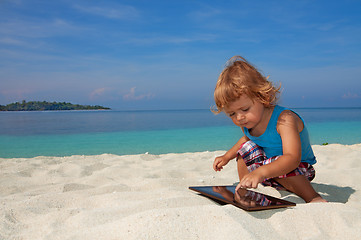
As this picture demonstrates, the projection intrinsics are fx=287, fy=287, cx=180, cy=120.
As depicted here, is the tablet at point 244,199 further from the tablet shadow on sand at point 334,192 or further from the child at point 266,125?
the tablet shadow on sand at point 334,192

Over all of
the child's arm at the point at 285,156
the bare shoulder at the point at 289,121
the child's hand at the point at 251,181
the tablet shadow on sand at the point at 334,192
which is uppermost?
the bare shoulder at the point at 289,121

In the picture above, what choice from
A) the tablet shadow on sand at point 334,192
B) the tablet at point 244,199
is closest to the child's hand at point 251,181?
the tablet at point 244,199

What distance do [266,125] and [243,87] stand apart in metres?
0.44

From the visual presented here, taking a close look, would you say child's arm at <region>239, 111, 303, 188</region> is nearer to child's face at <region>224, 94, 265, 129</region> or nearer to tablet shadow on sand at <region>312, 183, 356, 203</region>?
child's face at <region>224, 94, 265, 129</region>

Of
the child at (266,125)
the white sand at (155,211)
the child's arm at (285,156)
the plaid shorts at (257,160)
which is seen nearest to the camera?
the white sand at (155,211)

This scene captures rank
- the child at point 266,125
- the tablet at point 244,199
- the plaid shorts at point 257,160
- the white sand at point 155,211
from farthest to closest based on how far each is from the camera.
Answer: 1. the plaid shorts at point 257,160
2. the child at point 266,125
3. the tablet at point 244,199
4. the white sand at point 155,211

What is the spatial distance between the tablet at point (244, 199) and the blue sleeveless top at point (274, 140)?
0.49 m

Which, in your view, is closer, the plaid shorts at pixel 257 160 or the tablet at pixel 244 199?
the tablet at pixel 244 199

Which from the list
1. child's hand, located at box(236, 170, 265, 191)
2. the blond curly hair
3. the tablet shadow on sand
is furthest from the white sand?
the blond curly hair

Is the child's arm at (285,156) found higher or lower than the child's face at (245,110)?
lower

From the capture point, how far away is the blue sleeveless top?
236 cm

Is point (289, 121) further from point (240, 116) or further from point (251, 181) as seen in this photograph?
point (251, 181)

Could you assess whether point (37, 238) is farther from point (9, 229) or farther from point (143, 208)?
point (143, 208)

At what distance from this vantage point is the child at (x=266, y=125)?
6.99 ft
